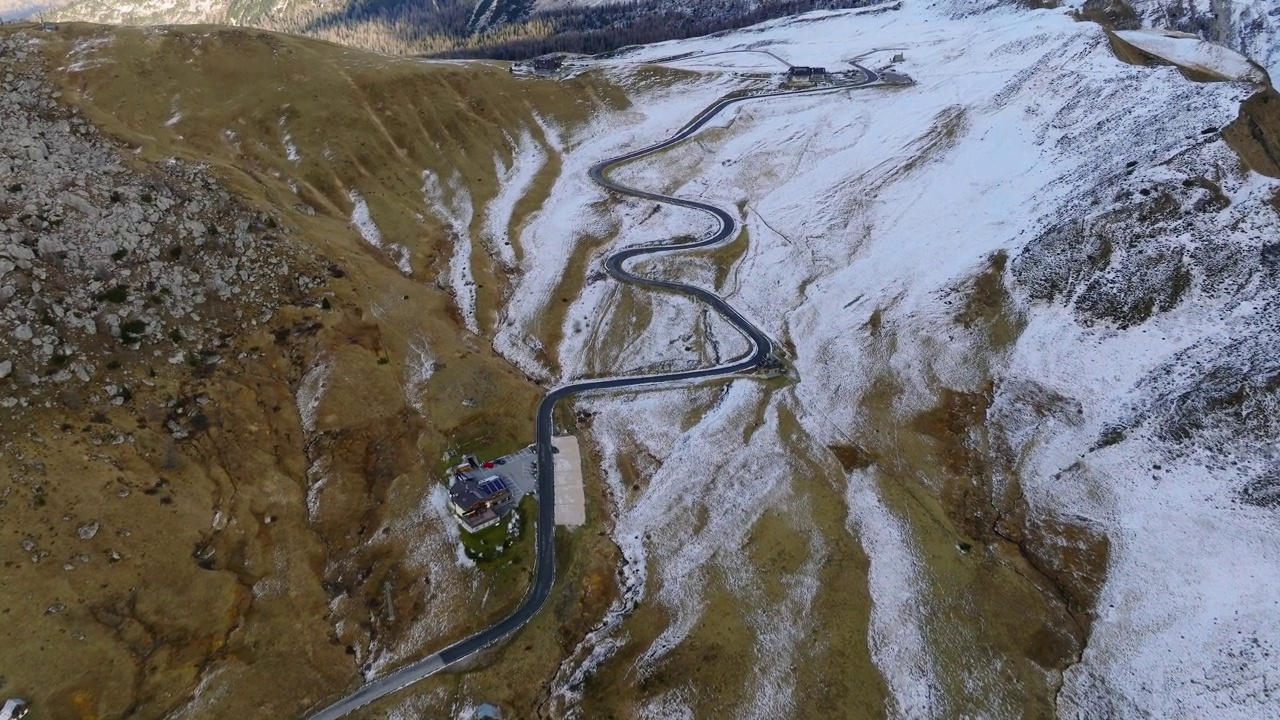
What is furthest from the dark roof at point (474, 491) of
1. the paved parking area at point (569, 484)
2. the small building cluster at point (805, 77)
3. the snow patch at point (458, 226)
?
the small building cluster at point (805, 77)

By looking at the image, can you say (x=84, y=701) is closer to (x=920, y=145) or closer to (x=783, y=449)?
(x=783, y=449)

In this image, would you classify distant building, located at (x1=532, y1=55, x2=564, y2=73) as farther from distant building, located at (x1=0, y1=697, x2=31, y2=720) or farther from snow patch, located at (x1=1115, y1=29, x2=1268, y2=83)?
distant building, located at (x1=0, y1=697, x2=31, y2=720)

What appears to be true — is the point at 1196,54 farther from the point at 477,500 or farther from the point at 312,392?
the point at 312,392

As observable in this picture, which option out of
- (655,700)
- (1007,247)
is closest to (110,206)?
(655,700)

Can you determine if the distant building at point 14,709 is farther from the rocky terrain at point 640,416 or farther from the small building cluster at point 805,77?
the small building cluster at point 805,77

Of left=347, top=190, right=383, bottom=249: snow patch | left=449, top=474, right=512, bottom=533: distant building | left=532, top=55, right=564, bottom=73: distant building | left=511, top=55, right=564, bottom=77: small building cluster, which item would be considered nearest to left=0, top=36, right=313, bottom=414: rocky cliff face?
left=347, top=190, right=383, bottom=249: snow patch

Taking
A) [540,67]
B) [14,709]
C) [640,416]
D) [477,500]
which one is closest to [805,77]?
[540,67]
